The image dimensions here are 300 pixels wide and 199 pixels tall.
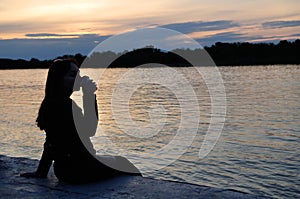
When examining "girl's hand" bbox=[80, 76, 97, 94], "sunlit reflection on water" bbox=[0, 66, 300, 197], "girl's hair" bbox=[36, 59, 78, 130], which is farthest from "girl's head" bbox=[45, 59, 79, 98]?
"sunlit reflection on water" bbox=[0, 66, 300, 197]

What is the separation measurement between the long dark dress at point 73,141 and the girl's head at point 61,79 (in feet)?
0.33

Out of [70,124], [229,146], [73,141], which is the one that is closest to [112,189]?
[73,141]

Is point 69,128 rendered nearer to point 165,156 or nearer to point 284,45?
point 165,156

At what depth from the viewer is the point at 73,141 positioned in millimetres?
5262

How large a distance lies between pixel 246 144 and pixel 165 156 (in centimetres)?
336

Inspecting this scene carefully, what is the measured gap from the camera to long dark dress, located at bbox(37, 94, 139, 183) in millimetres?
5164

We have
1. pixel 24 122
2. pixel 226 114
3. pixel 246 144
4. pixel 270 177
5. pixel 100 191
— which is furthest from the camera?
pixel 226 114

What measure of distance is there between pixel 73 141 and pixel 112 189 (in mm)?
823

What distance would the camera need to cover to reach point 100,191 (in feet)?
15.9

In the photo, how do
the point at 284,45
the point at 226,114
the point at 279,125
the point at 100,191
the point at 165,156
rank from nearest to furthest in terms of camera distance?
the point at 100,191
the point at 165,156
the point at 279,125
the point at 226,114
the point at 284,45

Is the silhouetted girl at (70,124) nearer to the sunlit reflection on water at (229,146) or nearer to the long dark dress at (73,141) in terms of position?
the long dark dress at (73,141)

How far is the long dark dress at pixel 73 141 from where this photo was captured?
16.9 feet

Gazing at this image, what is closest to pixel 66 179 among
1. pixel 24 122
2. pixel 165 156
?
pixel 165 156

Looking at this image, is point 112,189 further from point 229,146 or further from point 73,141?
point 229,146
